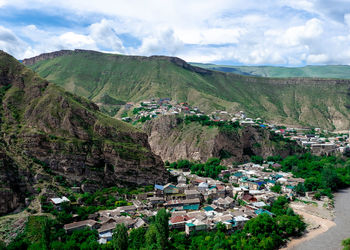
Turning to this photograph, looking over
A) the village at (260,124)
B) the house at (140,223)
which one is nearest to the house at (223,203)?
the house at (140,223)

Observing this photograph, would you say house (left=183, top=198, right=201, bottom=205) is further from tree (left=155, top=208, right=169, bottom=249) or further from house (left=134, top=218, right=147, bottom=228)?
tree (left=155, top=208, right=169, bottom=249)

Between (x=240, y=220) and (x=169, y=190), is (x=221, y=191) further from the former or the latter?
(x=240, y=220)

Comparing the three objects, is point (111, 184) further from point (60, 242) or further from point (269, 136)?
point (269, 136)

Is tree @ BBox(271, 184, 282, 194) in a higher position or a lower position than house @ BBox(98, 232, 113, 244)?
lower

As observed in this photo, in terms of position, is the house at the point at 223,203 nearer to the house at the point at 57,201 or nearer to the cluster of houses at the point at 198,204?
the cluster of houses at the point at 198,204

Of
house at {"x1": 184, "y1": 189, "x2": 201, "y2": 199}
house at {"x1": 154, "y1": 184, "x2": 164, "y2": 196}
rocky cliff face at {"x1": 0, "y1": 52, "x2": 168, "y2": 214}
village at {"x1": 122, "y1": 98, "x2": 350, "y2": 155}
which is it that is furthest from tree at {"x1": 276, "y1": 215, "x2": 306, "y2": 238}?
village at {"x1": 122, "y1": 98, "x2": 350, "y2": 155}
